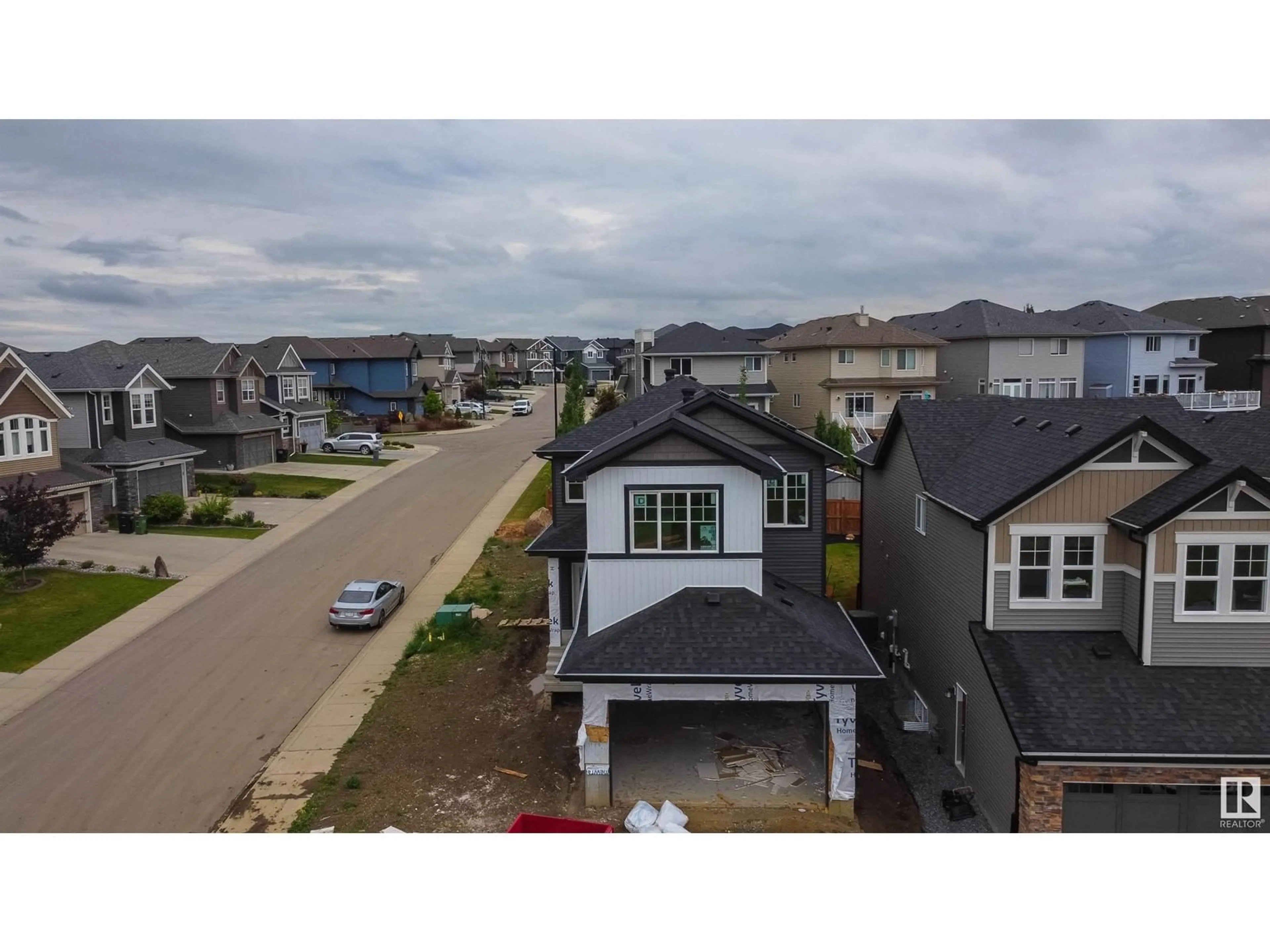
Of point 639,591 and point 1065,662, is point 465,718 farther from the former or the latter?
point 1065,662

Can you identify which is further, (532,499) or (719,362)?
(719,362)

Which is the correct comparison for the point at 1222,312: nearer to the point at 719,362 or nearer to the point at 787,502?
the point at 719,362

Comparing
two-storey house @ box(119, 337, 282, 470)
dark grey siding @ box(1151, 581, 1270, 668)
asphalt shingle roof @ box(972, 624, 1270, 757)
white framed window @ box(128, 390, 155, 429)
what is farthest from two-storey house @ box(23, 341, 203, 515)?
dark grey siding @ box(1151, 581, 1270, 668)

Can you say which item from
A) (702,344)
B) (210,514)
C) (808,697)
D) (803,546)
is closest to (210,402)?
(210,514)

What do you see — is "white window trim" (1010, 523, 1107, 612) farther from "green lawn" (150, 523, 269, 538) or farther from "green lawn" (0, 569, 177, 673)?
"green lawn" (150, 523, 269, 538)

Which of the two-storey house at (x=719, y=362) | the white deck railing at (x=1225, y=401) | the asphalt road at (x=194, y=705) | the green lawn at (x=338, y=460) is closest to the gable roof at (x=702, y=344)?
the two-storey house at (x=719, y=362)

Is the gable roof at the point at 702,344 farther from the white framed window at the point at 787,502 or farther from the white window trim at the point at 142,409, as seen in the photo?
the white framed window at the point at 787,502

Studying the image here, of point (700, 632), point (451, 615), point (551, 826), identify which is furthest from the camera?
point (451, 615)
